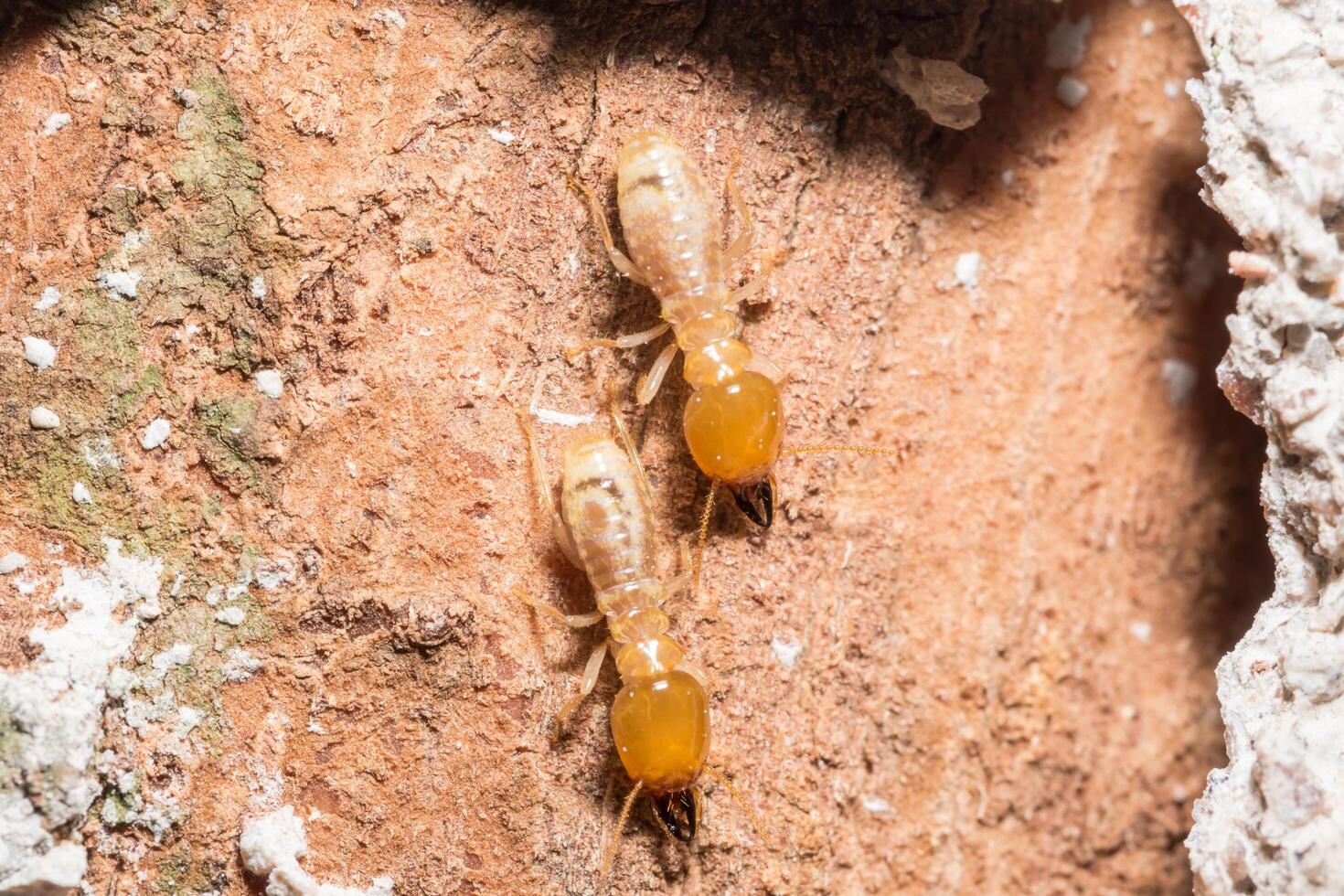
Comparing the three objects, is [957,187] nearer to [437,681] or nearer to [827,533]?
[827,533]

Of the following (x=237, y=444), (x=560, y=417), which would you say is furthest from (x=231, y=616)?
(x=560, y=417)

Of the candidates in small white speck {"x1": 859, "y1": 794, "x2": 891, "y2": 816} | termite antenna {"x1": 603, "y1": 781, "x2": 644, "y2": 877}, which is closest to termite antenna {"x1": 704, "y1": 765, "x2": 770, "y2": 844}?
termite antenna {"x1": 603, "y1": 781, "x2": 644, "y2": 877}

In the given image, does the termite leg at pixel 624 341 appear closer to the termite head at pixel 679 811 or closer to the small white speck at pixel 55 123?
the termite head at pixel 679 811

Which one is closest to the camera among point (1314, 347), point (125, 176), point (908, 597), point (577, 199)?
point (1314, 347)

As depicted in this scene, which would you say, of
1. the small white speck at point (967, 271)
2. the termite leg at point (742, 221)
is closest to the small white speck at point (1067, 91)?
the small white speck at point (967, 271)

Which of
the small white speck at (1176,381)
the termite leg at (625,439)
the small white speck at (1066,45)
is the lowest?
the termite leg at (625,439)

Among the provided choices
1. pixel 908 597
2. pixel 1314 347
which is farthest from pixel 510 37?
pixel 1314 347
